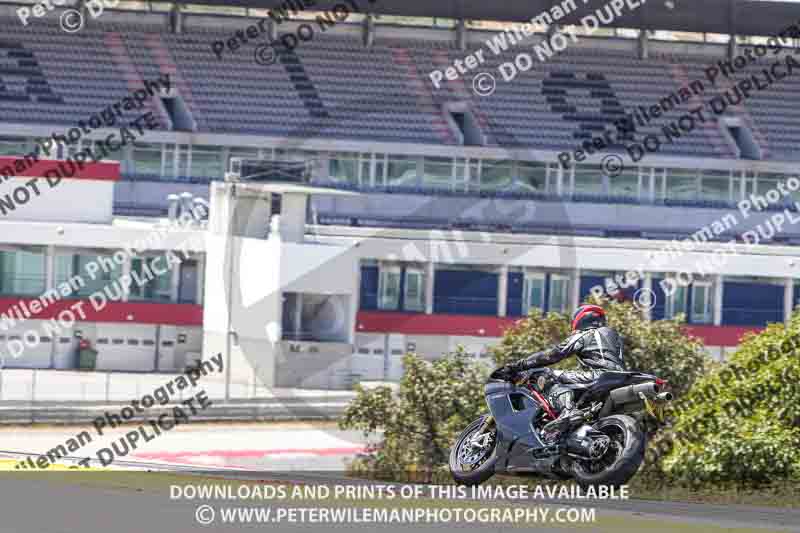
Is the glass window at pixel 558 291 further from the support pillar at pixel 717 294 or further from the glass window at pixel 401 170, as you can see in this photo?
the glass window at pixel 401 170

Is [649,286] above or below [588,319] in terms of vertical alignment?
above

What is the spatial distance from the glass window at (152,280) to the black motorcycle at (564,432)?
33928 millimetres

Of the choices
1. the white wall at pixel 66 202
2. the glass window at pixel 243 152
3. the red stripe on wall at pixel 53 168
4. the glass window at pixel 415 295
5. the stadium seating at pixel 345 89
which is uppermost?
the stadium seating at pixel 345 89

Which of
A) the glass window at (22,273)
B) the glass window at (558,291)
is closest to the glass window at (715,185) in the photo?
the glass window at (558,291)

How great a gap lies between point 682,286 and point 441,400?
868 inches

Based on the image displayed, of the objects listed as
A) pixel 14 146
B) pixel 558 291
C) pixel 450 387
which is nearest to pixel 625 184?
pixel 558 291

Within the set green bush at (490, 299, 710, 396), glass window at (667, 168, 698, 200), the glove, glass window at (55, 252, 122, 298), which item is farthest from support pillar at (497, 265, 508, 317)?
the glove

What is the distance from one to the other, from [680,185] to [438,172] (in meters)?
9.07

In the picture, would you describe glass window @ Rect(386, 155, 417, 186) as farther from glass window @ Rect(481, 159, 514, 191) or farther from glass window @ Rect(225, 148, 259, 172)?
glass window @ Rect(225, 148, 259, 172)

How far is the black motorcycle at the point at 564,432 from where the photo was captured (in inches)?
536

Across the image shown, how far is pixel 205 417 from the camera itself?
132ft

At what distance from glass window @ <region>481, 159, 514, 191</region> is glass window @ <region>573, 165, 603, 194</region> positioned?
244 cm

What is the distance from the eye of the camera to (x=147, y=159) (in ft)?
193

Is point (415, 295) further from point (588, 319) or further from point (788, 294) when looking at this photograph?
point (588, 319)
